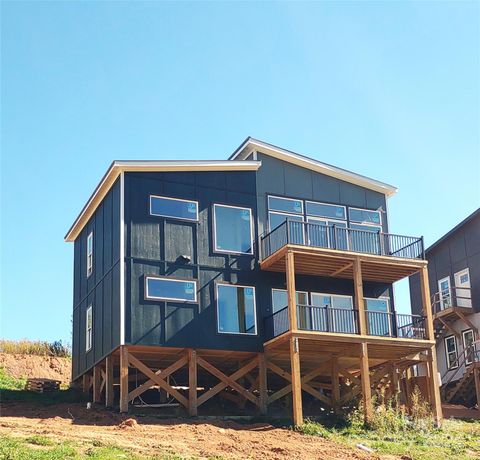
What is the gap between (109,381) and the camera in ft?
98.4

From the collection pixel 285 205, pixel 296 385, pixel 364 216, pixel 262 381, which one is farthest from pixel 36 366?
pixel 364 216

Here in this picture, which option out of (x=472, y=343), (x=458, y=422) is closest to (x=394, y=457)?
(x=458, y=422)

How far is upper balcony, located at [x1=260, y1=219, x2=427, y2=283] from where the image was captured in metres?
31.3

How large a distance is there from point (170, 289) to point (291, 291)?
414cm

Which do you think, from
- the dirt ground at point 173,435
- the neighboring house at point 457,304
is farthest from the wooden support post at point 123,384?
the neighboring house at point 457,304

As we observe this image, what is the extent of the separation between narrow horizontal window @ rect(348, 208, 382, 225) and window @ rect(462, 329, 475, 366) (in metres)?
9.78

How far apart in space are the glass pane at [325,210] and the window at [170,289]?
6.21 m

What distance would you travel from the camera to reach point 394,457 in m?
25.2

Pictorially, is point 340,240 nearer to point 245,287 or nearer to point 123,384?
point 245,287

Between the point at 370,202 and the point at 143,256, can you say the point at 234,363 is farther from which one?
the point at 370,202

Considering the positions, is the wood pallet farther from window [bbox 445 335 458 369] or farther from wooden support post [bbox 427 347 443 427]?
window [bbox 445 335 458 369]

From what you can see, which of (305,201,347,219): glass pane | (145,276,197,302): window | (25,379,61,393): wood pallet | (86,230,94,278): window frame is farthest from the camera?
(86,230,94,278): window frame

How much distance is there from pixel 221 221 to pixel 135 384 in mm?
6850


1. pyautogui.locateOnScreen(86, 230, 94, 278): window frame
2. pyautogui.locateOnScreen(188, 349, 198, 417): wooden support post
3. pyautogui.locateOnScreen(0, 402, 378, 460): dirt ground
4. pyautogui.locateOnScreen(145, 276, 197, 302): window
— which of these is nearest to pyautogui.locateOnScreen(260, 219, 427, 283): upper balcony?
pyautogui.locateOnScreen(145, 276, 197, 302): window
